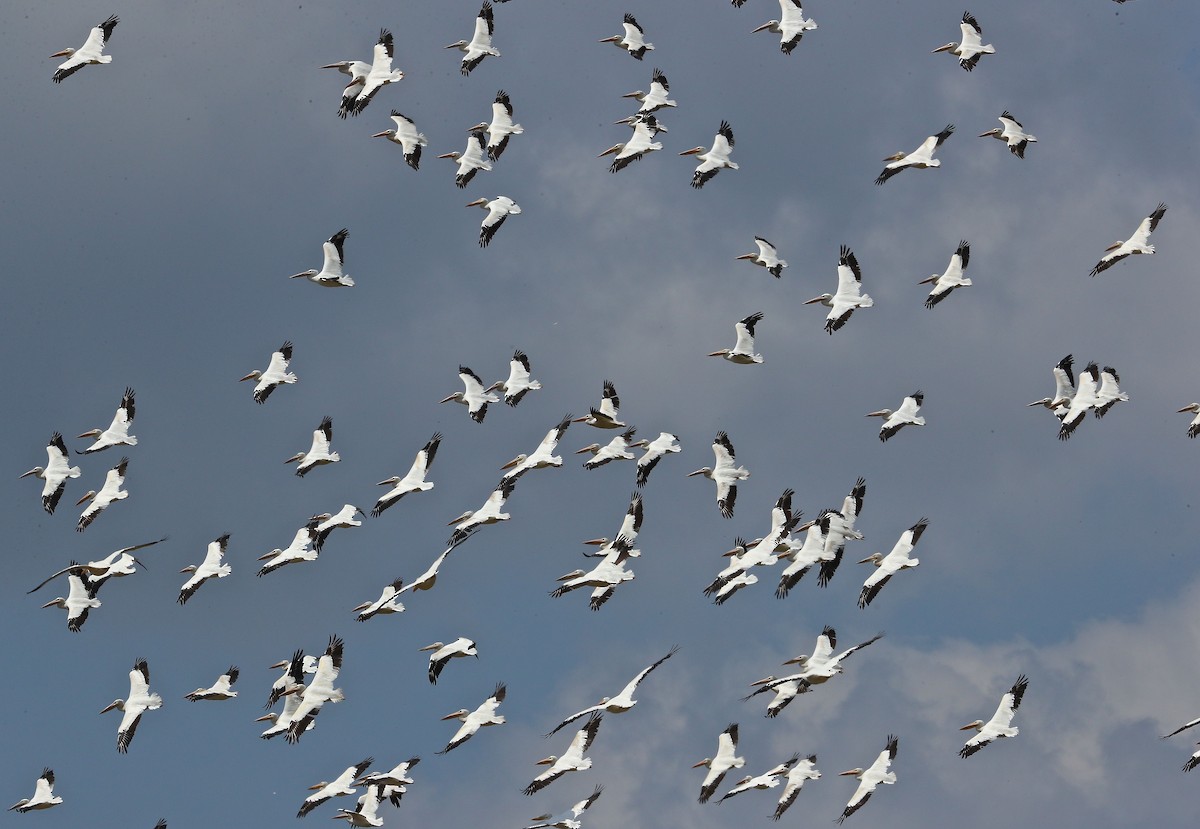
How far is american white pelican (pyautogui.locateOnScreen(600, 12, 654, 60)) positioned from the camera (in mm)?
46875

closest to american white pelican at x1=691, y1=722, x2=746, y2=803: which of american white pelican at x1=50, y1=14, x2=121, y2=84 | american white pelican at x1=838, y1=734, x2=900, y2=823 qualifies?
american white pelican at x1=838, y1=734, x2=900, y2=823

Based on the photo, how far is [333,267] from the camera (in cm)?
4556

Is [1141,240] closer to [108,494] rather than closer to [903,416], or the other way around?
[903,416]

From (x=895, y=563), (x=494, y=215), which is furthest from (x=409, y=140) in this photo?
(x=895, y=563)

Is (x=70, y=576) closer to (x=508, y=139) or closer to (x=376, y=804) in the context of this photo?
(x=376, y=804)

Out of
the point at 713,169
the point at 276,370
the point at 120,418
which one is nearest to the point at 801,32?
the point at 713,169

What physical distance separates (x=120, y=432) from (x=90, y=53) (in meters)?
7.93

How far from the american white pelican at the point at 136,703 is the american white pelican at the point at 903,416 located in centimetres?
1653

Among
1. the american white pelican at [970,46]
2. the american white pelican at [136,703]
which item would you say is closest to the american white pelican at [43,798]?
the american white pelican at [136,703]

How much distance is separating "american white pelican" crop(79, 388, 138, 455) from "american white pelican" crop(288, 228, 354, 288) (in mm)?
4765

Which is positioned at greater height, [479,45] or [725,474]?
[479,45]

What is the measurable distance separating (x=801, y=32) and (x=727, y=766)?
52.6 ft

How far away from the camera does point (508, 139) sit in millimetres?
46406

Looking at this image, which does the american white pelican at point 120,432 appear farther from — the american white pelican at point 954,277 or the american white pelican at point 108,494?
the american white pelican at point 954,277
